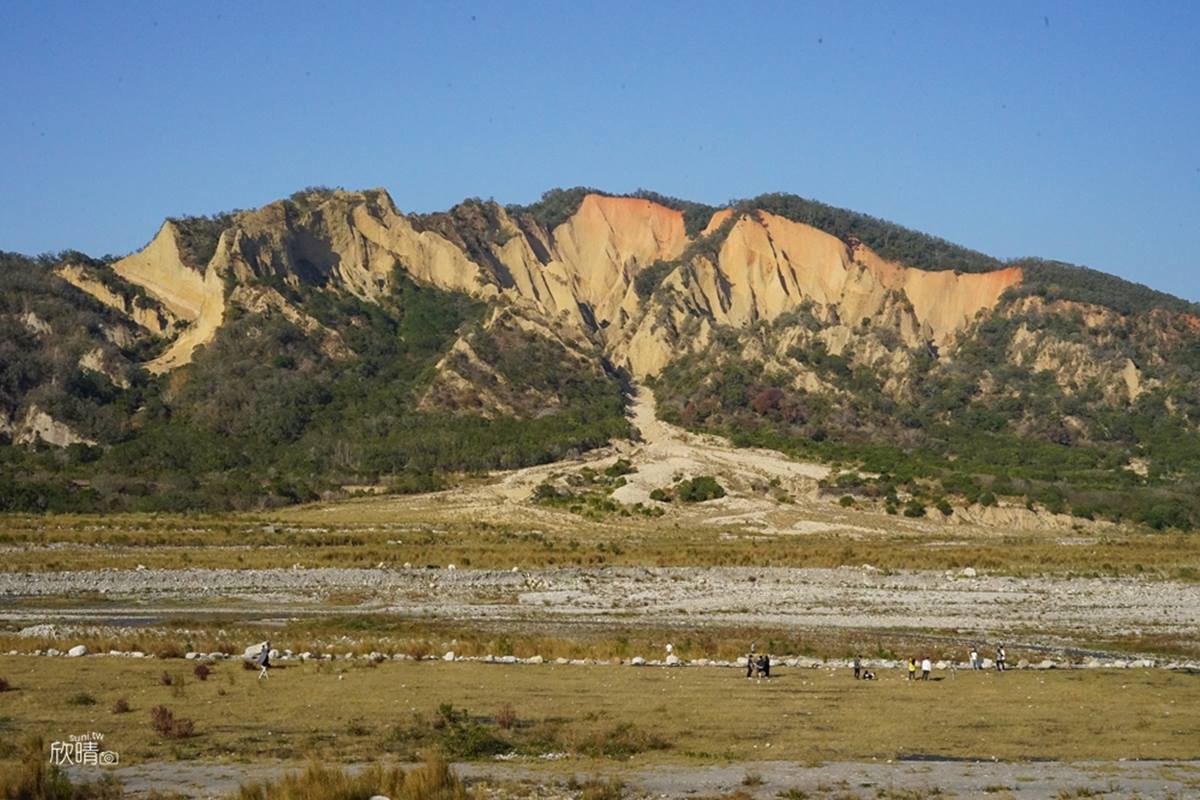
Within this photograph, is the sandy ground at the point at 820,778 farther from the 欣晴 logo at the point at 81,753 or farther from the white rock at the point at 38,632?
the white rock at the point at 38,632

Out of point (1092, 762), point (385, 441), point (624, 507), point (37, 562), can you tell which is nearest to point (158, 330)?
point (385, 441)

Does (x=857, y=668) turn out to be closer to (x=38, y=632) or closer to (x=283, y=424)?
(x=38, y=632)

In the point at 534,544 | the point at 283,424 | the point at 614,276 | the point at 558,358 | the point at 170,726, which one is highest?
the point at 614,276

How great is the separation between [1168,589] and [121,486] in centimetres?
5780

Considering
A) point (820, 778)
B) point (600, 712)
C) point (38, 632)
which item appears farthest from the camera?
point (38, 632)

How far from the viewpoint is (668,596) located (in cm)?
4234

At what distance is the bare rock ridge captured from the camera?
365 ft

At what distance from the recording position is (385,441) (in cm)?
9194

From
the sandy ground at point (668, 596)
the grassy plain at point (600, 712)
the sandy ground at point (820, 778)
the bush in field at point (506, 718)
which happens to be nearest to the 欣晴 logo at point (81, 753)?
the grassy plain at point (600, 712)

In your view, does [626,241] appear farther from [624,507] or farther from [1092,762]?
[1092,762]

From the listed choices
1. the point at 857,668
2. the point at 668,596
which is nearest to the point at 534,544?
the point at 668,596

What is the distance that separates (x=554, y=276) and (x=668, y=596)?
101 metres

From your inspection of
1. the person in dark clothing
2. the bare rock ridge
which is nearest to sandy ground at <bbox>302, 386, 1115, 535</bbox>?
the bare rock ridge

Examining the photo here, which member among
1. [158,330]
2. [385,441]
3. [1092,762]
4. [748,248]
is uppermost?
[748,248]
